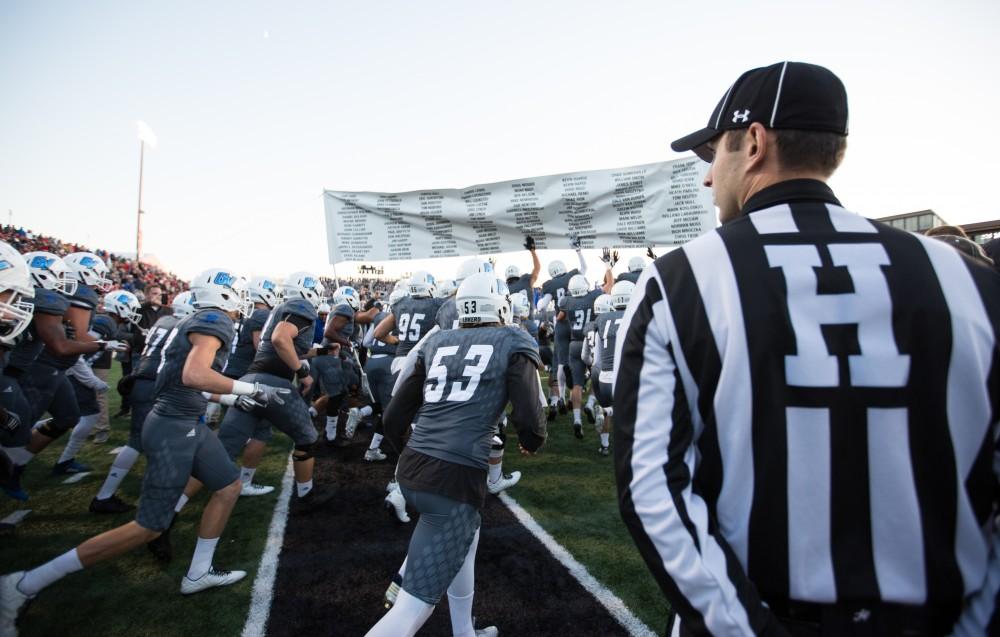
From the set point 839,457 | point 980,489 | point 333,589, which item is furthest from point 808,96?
point 333,589

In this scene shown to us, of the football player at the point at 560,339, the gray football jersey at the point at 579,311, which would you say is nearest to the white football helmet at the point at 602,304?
the gray football jersey at the point at 579,311

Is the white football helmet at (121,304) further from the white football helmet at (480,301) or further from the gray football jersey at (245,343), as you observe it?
the white football helmet at (480,301)

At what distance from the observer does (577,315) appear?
379 inches

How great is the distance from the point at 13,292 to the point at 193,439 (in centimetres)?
161

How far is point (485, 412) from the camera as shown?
9.55 feet

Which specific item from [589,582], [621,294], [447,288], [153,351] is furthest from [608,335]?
[153,351]

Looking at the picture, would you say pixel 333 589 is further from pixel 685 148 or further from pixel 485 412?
pixel 685 148

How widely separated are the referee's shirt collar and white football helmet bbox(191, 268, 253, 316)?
162 inches

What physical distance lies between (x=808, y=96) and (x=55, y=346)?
674cm

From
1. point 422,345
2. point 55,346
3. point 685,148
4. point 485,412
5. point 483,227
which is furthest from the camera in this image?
point 483,227

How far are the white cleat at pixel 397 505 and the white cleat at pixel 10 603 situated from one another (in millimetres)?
2586

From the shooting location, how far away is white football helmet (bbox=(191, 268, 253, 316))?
13.4ft

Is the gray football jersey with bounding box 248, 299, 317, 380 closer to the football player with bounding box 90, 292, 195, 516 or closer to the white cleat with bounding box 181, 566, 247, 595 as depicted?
the football player with bounding box 90, 292, 195, 516

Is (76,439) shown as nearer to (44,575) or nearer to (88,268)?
(88,268)
